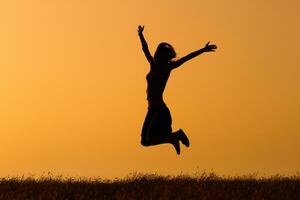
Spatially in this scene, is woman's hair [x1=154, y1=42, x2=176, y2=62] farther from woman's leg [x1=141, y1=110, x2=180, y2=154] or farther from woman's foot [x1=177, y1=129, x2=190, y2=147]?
woman's foot [x1=177, y1=129, x2=190, y2=147]

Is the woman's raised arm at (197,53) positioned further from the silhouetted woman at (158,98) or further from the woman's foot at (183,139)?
the woman's foot at (183,139)

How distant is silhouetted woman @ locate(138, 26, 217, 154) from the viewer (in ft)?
56.3

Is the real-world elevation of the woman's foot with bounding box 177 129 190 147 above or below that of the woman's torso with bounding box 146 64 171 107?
below

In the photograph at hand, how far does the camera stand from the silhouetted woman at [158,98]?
56.3ft

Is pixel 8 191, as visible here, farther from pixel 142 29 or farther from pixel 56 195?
pixel 142 29

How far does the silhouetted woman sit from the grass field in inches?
45.7

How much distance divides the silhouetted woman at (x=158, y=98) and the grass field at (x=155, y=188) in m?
1.16

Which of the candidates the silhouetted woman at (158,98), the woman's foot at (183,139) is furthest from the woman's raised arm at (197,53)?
the woman's foot at (183,139)

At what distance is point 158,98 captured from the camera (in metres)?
17.4

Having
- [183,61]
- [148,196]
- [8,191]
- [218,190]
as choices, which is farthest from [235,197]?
[8,191]

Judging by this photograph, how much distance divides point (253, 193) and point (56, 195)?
174 inches

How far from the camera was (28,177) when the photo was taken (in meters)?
20.4

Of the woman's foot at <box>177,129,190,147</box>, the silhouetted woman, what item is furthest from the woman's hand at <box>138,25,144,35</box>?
the woman's foot at <box>177,129,190,147</box>

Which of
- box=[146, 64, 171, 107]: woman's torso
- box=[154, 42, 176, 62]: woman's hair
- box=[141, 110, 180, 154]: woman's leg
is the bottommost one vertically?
box=[141, 110, 180, 154]: woman's leg
